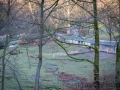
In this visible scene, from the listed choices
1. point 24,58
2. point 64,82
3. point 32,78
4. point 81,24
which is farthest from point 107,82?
point 24,58

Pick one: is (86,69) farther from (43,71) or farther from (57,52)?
(57,52)

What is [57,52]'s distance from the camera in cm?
2355

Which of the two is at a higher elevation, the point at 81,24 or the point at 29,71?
the point at 81,24

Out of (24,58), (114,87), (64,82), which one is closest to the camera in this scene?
(114,87)

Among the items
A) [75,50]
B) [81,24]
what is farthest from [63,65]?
[81,24]

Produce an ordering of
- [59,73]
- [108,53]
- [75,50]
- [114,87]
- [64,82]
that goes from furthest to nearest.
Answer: [75,50] → [108,53] → [59,73] → [64,82] → [114,87]

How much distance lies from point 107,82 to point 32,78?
6.28 meters

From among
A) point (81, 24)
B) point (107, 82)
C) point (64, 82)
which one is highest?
point (81, 24)

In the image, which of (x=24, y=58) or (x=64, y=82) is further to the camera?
(x=24, y=58)

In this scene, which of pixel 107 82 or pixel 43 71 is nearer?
pixel 107 82

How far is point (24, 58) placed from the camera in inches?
795

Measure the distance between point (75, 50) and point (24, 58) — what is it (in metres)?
6.95

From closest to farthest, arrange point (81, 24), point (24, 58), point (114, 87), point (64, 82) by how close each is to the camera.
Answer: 1. point (114, 87)
2. point (81, 24)
3. point (64, 82)
4. point (24, 58)

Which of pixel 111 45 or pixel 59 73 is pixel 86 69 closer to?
pixel 59 73
